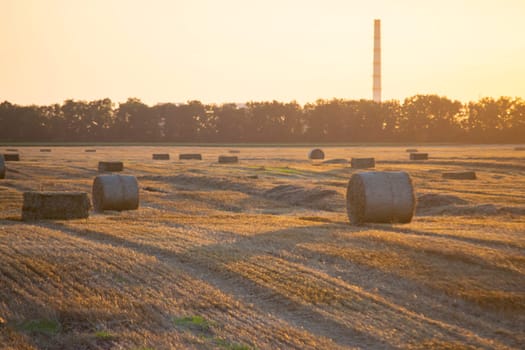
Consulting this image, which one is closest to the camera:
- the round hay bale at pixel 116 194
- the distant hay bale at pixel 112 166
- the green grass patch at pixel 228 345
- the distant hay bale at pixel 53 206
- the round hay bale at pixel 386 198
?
the green grass patch at pixel 228 345

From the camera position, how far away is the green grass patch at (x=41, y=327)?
1476 centimetres

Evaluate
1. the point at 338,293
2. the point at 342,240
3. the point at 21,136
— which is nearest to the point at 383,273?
the point at 338,293

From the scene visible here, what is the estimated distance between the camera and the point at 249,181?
1746 inches

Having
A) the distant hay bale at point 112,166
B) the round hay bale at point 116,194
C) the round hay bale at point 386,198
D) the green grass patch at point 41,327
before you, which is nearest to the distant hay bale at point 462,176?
the distant hay bale at point 112,166

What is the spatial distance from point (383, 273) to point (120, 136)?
120 meters

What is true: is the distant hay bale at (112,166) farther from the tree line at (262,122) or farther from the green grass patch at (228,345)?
the tree line at (262,122)

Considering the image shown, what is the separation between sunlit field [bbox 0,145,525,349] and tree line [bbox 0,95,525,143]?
107 meters

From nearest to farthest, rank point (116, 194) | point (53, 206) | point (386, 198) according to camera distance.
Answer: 1. point (386, 198)
2. point (53, 206)
3. point (116, 194)

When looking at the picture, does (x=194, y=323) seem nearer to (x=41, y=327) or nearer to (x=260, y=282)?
(x=41, y=327)

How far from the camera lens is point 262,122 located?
14012cm

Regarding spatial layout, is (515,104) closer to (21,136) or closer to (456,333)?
(21,136)

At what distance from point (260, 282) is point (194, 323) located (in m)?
2.64

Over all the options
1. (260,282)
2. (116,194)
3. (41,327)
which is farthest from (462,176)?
(41,327)

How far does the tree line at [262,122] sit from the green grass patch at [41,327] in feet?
396
